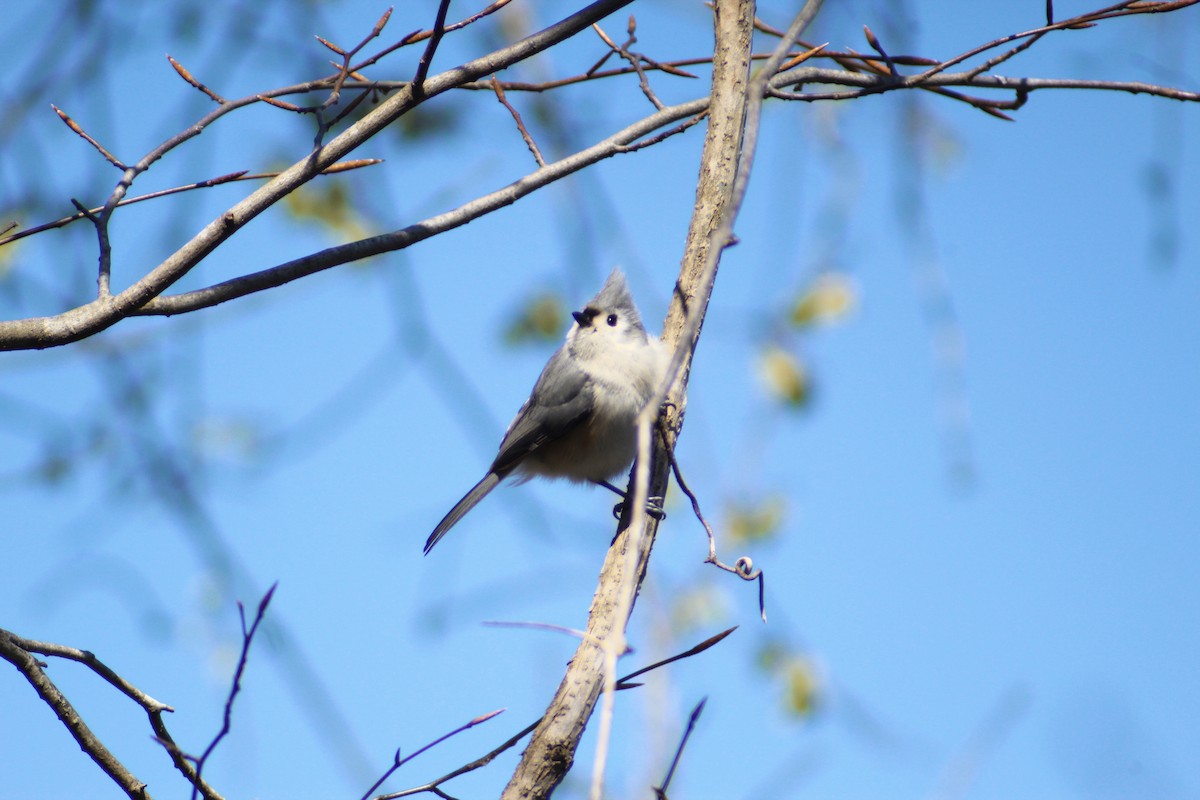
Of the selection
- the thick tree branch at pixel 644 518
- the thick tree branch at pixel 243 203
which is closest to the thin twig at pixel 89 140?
the thick tree branch at pixel 243 203

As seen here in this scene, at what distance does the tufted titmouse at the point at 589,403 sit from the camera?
3148mm

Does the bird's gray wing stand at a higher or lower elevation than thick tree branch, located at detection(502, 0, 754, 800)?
higher

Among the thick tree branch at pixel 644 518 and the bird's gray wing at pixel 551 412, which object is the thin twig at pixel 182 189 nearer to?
the thick tree branch at pixel 644 518

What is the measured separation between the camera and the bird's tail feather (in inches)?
125

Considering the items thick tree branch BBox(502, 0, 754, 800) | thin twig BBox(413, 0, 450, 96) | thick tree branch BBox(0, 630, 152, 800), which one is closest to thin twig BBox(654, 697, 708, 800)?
thick tree branch BBox(502, 0, 754, 800)

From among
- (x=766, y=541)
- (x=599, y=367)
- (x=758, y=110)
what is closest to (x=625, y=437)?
(x=599, y=367)

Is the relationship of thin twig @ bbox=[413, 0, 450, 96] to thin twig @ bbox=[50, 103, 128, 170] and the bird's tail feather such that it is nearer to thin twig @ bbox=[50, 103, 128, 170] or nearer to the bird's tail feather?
thin twig @ bbox=[50, 103, 128, 170]

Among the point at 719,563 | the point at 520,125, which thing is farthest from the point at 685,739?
the point at 520,125

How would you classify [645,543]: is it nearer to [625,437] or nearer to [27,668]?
[27,668]

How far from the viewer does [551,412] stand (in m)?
3.30

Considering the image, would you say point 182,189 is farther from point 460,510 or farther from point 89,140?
point 460,510

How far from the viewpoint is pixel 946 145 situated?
3.00 m

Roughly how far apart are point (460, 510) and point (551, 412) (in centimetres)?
45

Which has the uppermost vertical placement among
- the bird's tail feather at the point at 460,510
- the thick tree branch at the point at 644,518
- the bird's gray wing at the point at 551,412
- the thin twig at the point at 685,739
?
the bird's gray wing at the point at 551,412
